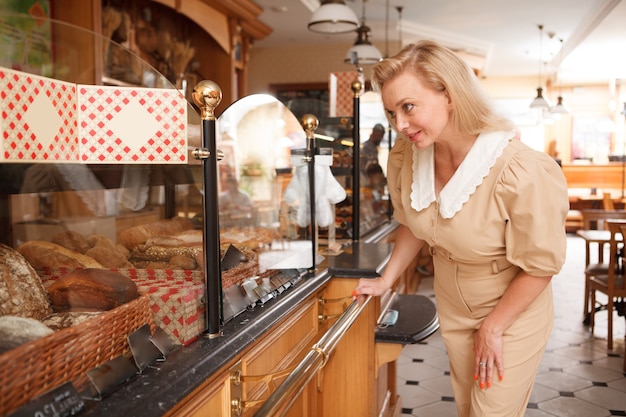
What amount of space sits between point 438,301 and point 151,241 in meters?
1.05

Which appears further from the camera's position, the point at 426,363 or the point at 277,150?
the point at 426,363

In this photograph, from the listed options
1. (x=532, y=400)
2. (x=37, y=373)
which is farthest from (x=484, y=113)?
(x=532, y=400)

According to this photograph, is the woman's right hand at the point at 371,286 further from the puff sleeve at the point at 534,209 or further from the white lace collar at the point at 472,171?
the puff sleeve at the point at 534,209

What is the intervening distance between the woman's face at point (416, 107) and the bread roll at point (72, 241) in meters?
0.95

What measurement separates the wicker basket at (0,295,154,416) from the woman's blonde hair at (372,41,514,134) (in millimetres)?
979

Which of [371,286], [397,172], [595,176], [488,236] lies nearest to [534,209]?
[488,236]

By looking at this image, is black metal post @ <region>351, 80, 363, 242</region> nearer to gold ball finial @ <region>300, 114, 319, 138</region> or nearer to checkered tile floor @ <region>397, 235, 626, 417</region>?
gold ball finial @ <region>300, 114, 319, 138</region>

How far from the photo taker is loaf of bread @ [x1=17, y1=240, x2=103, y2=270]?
1.37 metres

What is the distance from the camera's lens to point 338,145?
11.1ft

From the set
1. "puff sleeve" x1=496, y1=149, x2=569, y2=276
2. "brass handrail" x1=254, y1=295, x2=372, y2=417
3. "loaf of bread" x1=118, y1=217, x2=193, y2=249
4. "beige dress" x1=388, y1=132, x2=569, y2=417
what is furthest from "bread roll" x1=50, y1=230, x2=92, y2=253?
"puff sleeve" x1=496, y1=149, x2=569, y2=276

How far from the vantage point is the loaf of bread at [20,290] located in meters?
1.08

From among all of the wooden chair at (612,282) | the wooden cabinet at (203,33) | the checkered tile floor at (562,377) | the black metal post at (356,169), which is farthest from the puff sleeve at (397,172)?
the wooden cabinet at (203,33)

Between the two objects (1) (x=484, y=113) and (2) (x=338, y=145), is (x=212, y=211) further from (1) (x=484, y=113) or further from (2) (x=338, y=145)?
(2) (x=338, y=145)

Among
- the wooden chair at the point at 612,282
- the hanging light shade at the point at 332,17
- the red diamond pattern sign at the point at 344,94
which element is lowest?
the wooden chair at the point at 612,282
